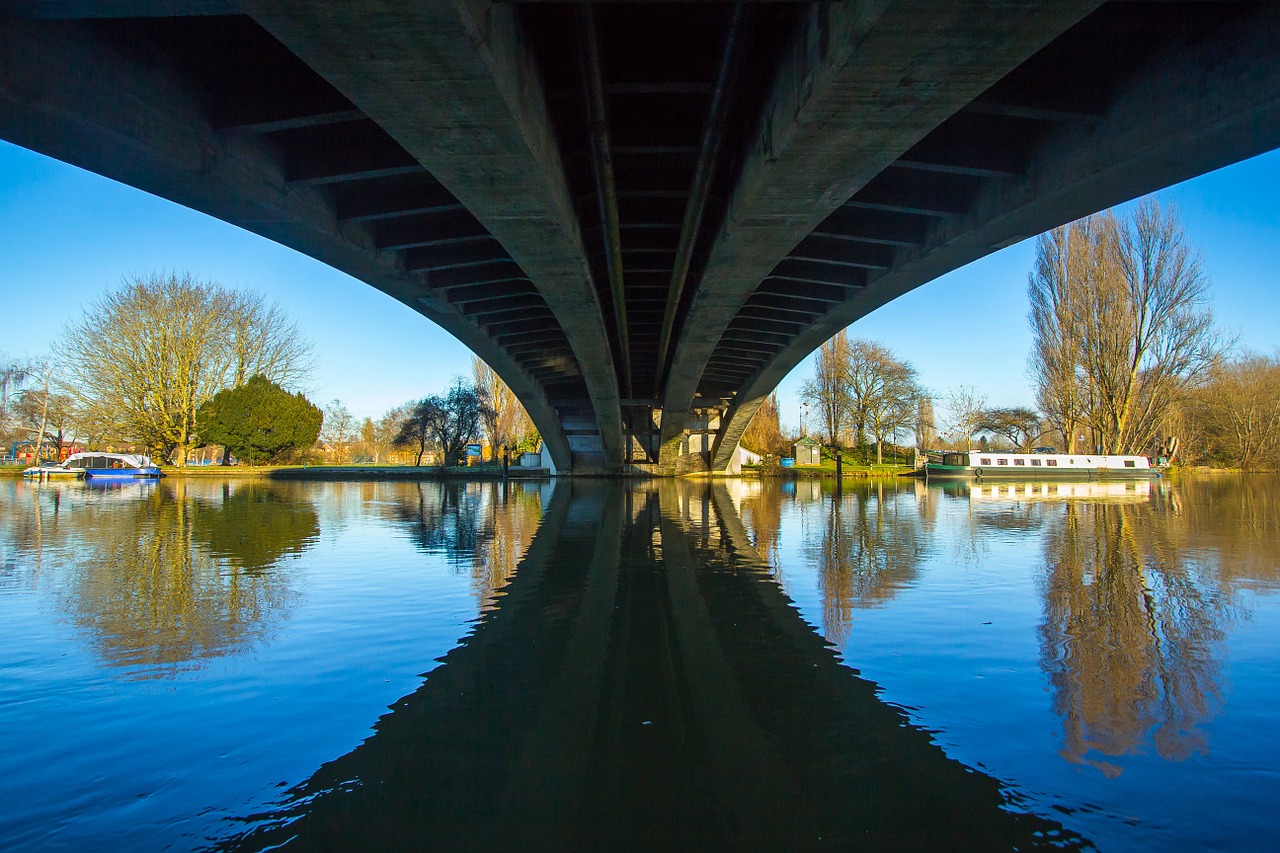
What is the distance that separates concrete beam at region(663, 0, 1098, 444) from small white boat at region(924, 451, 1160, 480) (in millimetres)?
34993

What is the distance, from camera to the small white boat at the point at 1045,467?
39625 mm

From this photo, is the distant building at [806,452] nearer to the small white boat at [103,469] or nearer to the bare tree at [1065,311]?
the bare tree at [1065,311]

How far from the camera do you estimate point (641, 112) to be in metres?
9.17

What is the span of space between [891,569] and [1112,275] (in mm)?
39877

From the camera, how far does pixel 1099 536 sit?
1227cm

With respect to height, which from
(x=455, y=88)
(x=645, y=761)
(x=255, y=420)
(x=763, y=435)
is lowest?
(x=645, y=761)

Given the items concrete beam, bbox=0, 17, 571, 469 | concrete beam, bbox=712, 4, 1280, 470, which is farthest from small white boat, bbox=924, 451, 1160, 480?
concrete beam, bbox=0, 17, 571, 469

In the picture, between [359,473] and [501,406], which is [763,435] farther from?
[359,473]

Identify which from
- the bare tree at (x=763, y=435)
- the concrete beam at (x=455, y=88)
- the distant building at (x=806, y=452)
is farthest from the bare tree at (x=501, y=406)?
the concrete beam at (x=455, y=88)

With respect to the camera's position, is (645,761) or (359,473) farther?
(359,473)

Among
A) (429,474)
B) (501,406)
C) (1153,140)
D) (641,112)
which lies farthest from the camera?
(501,406)

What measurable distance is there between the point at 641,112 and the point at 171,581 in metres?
7.92

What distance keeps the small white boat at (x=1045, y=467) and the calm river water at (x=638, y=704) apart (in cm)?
3388

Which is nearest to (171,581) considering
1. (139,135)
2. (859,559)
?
(139,135)
